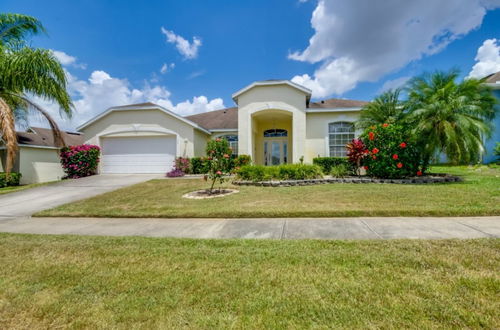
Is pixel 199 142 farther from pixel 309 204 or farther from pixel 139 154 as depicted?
pixel 309 204

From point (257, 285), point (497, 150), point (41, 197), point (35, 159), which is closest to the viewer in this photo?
point (257, 285)

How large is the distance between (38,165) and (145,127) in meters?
7.76

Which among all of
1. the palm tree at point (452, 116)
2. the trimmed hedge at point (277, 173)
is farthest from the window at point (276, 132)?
the palm tree at point (452, 116)

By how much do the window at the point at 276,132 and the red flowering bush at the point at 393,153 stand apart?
7.97 meters

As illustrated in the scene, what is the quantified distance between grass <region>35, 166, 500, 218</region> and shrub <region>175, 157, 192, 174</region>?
17.9 feet

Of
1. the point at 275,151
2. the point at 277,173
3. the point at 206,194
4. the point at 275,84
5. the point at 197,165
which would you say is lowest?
the point at 206,194

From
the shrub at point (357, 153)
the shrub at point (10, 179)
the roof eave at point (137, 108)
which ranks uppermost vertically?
the roof eave at point (137, 108)

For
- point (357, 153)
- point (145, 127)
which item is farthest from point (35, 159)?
point (357, 153)

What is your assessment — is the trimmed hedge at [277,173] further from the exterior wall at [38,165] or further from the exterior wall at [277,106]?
the exterior wall at [38,165]

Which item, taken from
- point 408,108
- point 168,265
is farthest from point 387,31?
point 168,265

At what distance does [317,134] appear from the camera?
14062mm

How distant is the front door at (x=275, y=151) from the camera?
658 inches

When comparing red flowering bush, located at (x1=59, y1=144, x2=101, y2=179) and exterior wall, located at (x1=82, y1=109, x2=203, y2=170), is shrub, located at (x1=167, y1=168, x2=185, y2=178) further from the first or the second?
red flowering bush, located at (x1=59, y1=144, x2=101, y2=179)

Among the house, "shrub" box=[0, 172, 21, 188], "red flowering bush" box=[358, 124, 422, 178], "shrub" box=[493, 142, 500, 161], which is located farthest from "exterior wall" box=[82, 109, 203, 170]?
"shrub" box=[493, 142, 500, 161]
